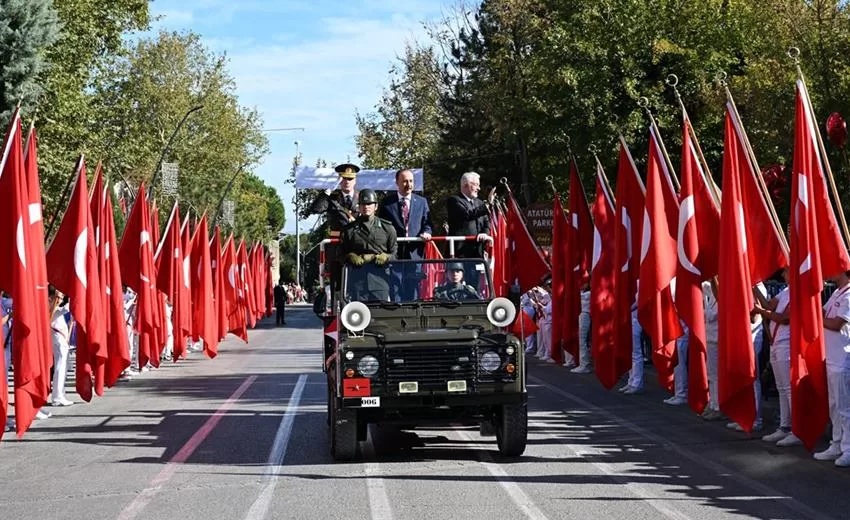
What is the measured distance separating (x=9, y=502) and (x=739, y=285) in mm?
7485

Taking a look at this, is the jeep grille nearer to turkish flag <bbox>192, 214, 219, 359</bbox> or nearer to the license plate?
the license plate

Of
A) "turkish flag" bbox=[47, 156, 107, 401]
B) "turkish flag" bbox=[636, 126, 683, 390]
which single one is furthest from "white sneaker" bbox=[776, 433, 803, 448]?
"turkish flag" bbox=[47, 156, 107, 401]

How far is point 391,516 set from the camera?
940 centimetres

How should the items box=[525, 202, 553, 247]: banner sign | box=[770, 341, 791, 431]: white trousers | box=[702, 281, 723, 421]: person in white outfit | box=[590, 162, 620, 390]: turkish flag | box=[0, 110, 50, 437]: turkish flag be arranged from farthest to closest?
box=[525, 202, 553, 247]: banner sign → box=[590, 162, 620, 390]: turkish flag → box=[702, 281, 723, 421]: person in white outfit → box=[770, 341, 791, 431]: white trousers → box=[0, 110, 50, 437]: turkish flag

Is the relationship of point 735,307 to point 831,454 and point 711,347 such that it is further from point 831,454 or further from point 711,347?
point 711,347

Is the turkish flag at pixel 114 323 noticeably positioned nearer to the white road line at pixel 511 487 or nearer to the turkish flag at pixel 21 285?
the turkish flag at pixel 21 285

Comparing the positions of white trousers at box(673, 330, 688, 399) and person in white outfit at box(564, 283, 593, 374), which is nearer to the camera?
white trousers at box(673, 330, 688, 399)

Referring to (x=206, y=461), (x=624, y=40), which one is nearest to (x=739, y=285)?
(x=206, y=461)

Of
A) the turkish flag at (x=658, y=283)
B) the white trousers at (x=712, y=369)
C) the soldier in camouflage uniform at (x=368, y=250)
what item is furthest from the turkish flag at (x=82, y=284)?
the white trousers at (x=712, y=369)

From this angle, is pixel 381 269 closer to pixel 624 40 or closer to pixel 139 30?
pixel 624 40

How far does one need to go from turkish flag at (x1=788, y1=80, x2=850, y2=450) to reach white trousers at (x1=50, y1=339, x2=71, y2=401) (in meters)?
11.5

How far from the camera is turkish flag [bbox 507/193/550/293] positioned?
22.3m

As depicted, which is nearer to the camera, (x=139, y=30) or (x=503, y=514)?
(x=503, y=514)

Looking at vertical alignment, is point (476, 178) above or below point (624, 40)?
below
